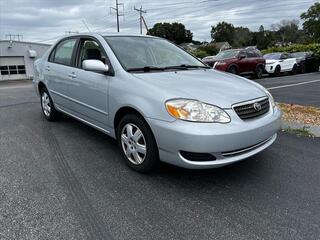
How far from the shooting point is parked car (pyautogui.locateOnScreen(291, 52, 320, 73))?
21594 mm

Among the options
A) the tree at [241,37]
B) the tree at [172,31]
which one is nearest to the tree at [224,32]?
the tree at [241,37]

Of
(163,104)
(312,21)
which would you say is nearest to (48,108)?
(163,104)

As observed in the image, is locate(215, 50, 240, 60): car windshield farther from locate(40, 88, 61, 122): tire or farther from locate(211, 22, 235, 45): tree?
locate(211, 22, 235, 45): tree

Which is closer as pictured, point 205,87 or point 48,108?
point 205,87

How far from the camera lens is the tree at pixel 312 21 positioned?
7156 cm

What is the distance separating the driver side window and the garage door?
42.3 meters

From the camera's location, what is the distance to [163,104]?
10.8 ft

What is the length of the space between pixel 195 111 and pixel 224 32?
9630 centimetres

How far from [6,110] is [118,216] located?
6002mm

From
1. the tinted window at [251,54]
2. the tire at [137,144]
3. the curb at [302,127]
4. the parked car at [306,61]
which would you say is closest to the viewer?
the tire at [137,144]

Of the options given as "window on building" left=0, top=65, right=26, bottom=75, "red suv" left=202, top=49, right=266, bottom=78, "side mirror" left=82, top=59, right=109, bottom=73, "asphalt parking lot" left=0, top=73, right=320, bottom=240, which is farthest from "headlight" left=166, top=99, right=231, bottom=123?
"window on building" left=0, top=65, right=26, bottom=75

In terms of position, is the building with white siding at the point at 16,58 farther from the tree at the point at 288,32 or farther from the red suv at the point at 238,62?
the tree at the point at 288,32

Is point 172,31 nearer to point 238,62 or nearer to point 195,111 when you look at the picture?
point 238,62

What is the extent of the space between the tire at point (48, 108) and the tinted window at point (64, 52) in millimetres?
741
